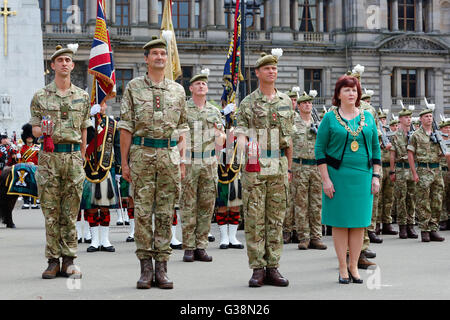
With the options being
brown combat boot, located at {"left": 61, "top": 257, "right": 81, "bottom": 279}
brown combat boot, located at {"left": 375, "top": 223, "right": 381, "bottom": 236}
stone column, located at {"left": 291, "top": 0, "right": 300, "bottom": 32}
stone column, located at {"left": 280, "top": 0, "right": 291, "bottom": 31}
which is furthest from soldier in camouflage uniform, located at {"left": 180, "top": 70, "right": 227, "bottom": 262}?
stone column, located at {"left": 291, "top": 0, "right": 300, "bottom": 32}

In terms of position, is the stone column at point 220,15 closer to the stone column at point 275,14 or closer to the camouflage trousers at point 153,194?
the stone column at point 275,14

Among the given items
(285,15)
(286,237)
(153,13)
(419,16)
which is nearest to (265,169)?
(286,237)

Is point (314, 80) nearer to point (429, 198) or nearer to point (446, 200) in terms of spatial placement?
point (446, 200)

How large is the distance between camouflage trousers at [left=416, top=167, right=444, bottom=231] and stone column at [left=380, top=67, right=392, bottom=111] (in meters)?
36.6

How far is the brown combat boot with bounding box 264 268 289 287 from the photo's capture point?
7059mm

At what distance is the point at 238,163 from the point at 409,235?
3.41 meters

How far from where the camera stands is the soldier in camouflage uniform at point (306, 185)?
34.8 feet

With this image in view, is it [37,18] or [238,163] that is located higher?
[37,18]

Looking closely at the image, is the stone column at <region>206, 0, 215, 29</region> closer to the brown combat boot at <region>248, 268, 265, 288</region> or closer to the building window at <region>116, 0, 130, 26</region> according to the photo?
the building window at <region>116, 0, 130, 26</region>

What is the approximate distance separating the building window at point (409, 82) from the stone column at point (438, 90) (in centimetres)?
138

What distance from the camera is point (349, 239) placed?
288 inches
